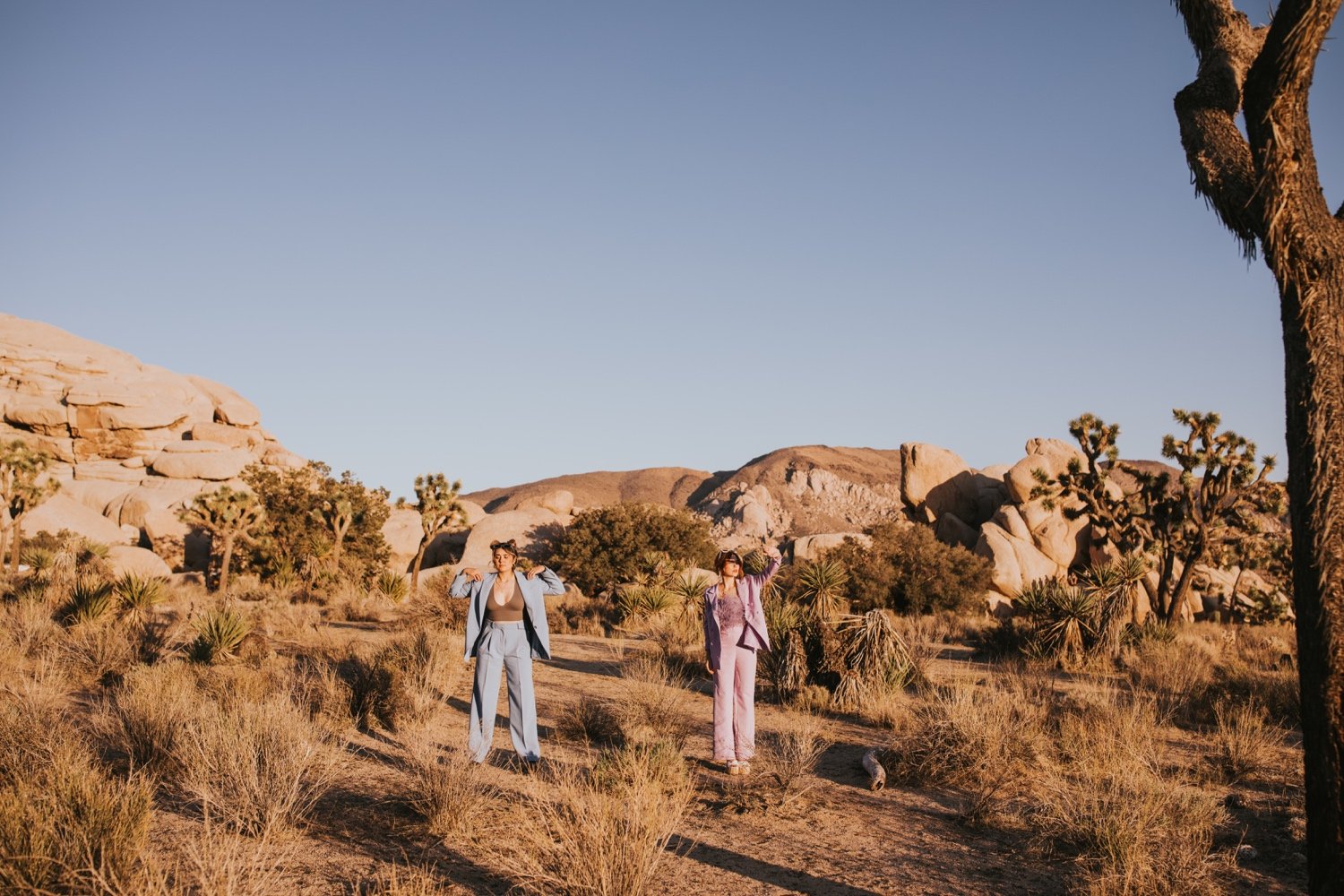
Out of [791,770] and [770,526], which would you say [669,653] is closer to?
[791,770]

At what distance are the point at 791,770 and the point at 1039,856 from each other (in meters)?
2.10

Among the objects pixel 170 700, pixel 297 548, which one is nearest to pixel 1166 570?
pixel 170 700

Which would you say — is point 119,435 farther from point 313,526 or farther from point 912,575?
point 912,575

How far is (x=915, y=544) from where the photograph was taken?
33.4 metres

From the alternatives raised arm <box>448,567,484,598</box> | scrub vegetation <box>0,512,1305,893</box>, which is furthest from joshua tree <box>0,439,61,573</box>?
raised arm <box>448,567,484,598</box>

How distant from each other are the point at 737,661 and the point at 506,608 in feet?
7.36

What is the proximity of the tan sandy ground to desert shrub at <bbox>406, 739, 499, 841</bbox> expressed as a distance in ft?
0.36

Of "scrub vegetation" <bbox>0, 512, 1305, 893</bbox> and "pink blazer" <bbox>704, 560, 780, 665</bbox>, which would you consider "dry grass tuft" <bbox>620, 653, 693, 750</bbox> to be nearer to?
"scrub vegetation" <bbox>0, 512, 1305, 893</bbox>

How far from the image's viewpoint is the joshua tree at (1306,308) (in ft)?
16.0

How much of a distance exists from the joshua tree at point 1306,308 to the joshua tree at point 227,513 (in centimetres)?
3302

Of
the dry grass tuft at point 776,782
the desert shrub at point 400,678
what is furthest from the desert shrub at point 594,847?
the desert shrub at point 400,678

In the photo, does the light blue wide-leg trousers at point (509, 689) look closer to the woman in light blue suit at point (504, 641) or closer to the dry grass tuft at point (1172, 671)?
the woman in light blue suit at point (504, 641)

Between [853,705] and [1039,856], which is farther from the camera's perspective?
[853,705]

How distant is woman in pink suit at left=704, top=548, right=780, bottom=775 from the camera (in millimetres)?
8328
